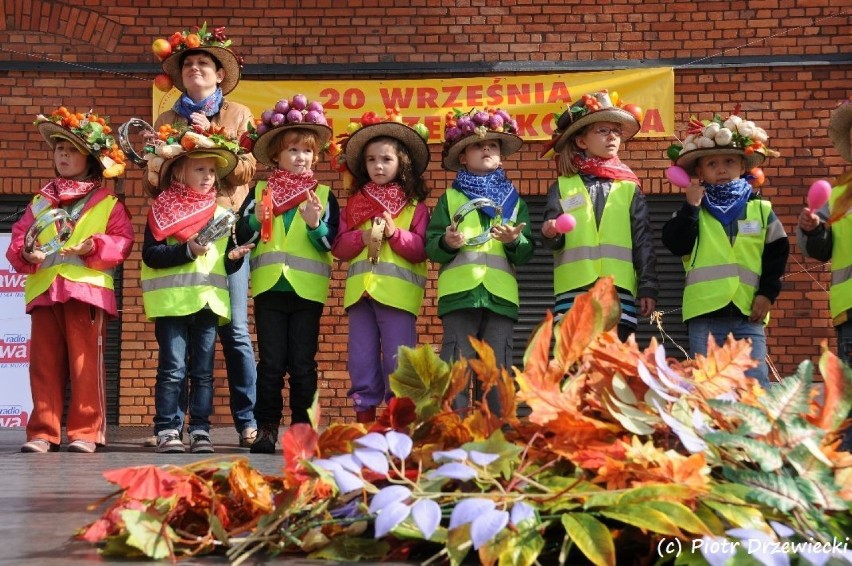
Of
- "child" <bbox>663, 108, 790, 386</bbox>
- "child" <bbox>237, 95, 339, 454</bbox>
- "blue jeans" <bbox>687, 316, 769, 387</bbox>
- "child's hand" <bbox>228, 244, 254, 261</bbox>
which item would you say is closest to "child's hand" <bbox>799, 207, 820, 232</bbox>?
"child" <bbox>663, 108, 790, 386</bbox>

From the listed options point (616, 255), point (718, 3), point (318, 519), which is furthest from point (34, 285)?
point (718, 3)

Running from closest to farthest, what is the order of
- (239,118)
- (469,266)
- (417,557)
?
(417,557) → (469,266) → (239,118)

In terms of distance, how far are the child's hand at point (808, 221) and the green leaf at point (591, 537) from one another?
3799mm

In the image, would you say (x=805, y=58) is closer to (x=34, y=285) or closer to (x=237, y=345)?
(x=237, y=345)

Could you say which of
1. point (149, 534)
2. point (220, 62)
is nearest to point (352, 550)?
point (149, 534)

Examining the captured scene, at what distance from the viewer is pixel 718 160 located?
598 centimetres

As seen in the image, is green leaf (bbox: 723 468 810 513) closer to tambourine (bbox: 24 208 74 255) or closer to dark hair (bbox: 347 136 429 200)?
dark hair (bbox: 347 136 429 200)

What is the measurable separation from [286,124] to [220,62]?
86 centimetres

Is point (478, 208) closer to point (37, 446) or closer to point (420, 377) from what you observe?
point (37, 446)

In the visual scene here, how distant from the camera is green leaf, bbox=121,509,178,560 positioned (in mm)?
2072

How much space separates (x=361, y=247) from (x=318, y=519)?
3.83 m

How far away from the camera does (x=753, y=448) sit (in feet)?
6.11

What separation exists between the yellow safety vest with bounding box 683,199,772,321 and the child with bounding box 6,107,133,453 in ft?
10.2

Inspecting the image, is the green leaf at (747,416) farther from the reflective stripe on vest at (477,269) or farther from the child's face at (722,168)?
the child's face at (722,168)
